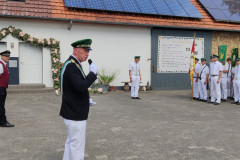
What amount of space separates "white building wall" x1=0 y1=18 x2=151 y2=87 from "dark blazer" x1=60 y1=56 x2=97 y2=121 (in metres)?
9.95

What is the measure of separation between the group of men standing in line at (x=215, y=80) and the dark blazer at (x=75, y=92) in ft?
26.6

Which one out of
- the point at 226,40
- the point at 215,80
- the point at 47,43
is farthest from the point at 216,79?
the point at 47,43

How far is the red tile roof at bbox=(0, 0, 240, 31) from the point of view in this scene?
11.9 m

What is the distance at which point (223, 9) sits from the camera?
628 inches

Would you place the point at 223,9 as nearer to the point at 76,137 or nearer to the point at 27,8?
the point at 27,8

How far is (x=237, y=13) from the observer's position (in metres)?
16.2

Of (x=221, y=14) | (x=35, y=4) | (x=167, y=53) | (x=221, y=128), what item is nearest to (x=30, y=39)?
(x=35, y=4)

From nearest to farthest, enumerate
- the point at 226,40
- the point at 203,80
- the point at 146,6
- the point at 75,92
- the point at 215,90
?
the point at 75,92, the point at 215,90, the point at 203,80, the point at 146,6, the point at 226,40

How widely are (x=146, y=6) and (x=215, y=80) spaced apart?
623cm

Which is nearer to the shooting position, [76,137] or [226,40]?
[76,137]

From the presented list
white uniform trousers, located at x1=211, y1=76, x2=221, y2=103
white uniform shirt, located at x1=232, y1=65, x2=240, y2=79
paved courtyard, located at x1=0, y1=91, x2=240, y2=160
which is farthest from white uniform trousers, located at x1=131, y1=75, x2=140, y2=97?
white uniform shirt, located at x1=232, y1=65, x2=240, y2=79

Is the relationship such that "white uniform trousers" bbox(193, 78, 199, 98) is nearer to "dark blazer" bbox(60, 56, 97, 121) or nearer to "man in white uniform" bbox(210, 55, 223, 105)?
"man in white uniform" bbox(210, 55, 223, 105)

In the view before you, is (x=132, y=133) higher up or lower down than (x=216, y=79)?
lower down

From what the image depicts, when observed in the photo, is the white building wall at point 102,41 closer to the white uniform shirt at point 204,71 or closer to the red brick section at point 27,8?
the red brick section at point 27,8
